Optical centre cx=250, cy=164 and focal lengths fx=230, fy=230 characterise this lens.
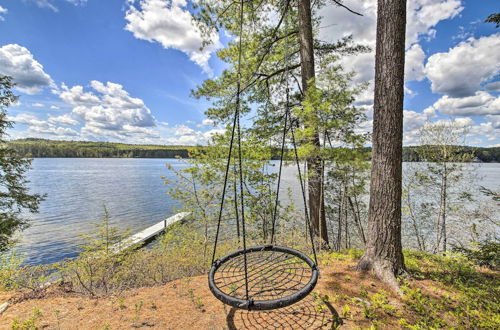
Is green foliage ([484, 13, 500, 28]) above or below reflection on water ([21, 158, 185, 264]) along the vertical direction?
above

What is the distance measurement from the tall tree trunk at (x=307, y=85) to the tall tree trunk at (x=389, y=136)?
2028 mm

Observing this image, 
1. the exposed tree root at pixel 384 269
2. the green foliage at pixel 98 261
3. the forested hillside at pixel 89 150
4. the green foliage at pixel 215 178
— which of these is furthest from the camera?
the forested hillside at pixel 89 150

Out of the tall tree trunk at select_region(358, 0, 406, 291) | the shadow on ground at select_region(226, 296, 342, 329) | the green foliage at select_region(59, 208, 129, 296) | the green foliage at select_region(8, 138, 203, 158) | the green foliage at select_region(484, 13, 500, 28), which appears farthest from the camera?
the green foliage at select_region(8, 138, 203, 158)

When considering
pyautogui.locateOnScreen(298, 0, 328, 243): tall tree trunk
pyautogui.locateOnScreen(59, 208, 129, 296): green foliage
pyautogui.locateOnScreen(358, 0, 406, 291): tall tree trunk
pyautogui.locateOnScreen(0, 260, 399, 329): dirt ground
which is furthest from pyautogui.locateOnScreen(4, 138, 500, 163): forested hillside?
pyautogui.locateOnScreen(358, 0, 406, 291): tall tree trunk

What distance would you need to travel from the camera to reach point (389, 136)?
289cm

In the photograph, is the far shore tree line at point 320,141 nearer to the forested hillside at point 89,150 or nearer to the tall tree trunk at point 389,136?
the tall tree trunk at point 389,136

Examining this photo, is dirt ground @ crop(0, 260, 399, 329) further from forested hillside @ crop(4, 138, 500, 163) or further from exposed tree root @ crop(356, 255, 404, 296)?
forested hillside @ crop(4, 138, 500, 163)

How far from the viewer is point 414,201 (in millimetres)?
8633

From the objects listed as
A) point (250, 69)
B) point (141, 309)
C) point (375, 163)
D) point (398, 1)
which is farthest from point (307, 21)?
point (141, 309)

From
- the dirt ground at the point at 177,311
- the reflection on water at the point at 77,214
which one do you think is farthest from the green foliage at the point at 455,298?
the reflection on water at the point at 77,214

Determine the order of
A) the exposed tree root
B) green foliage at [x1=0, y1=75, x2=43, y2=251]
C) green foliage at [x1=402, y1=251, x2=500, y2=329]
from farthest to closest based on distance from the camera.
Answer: green foliage at [x1=0, y1=75, x2=43, y2=251] < the exposed tree root < green foliage at [x1=402, y1=251, x2=500, y2=329]

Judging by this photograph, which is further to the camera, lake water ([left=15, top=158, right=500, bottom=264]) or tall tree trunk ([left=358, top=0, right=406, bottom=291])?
lake water ([left=15, top=158, right=500, bottom=264])

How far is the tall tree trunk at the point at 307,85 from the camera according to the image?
5.07 metres

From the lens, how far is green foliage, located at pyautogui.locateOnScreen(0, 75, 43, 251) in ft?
21.5
